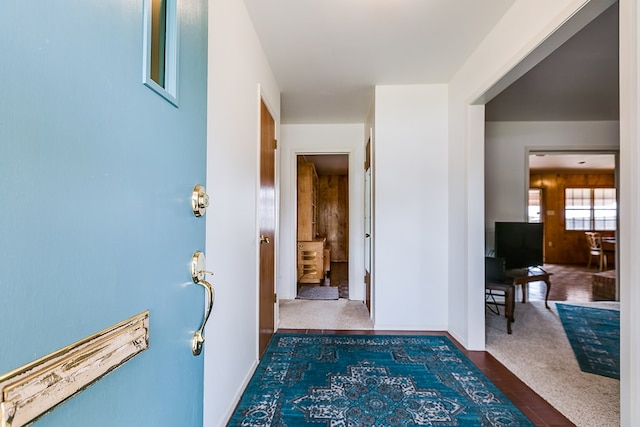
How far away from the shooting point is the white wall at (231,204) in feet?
4.63

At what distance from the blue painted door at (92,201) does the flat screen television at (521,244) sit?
12.4 feet

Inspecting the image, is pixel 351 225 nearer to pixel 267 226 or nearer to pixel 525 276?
pixel 267 226

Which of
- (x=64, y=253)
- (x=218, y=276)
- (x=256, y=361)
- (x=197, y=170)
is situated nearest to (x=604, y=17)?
(x=197, y=170)

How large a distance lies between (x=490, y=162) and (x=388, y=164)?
217cm

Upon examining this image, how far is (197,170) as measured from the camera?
2.91 ft

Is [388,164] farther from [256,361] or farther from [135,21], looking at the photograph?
[135,21]

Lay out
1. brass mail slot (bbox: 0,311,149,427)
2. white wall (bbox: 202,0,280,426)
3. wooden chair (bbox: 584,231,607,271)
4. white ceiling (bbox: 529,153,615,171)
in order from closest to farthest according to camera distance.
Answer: brass mail slot (bbox: 0,311,149,427)
white wall (bbox: 202,0,280,426)
white ceiling (bbox: 529,153,615,171)
wooden chair (bbox: 584,231,607,271)

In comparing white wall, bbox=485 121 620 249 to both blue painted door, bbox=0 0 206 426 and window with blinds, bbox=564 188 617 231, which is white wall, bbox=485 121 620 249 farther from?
window with blinds, bbox=564 188 617 231

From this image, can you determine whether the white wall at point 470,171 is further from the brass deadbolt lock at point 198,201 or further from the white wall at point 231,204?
the brass deadbolt lock at point 198,201

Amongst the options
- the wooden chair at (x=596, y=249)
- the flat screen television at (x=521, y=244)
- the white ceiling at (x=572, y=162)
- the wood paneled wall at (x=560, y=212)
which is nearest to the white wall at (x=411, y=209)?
the flat screen television at (x=521, y=244)

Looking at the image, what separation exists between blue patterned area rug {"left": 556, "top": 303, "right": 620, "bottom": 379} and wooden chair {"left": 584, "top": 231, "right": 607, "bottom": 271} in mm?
4483

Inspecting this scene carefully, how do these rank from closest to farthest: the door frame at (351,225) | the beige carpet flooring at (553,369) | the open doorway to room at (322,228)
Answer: the beige carpet flooring at (553,369) < the door frame at (351,225) < the open doorway to room at (322,228)

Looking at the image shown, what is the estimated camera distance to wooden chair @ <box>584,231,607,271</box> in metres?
6.91

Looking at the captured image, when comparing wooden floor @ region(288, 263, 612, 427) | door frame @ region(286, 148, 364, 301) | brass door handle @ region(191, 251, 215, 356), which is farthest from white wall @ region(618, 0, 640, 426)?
door frame @ region(286, 148, 364, 301)
